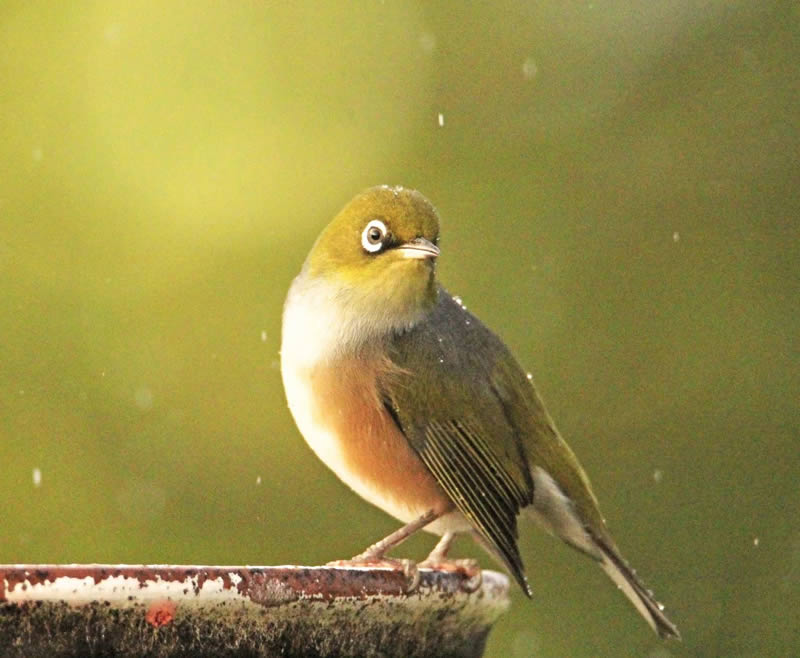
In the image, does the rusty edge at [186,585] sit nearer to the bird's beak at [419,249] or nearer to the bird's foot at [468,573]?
the bird's foot at [468,573]

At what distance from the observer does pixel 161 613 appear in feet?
5.95

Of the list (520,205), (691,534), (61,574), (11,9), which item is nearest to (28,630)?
(61,574)

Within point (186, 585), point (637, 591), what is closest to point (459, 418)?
point (637, 591)

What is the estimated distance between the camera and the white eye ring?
12.9 feet

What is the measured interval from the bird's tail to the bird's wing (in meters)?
0.40

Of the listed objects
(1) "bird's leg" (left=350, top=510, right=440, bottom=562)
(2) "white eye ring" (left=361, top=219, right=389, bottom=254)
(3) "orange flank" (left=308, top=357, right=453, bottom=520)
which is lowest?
(1) "bird's leg" (left=350, top=510, right=440, bottom=562)

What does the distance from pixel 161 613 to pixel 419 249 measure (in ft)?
6.98

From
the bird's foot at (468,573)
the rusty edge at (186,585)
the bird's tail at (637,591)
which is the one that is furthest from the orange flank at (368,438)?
the rusty edge at (186,585)

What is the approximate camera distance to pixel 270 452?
6684 millimetres

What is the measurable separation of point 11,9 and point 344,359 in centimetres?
431

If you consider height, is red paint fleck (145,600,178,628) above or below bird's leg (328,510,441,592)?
above

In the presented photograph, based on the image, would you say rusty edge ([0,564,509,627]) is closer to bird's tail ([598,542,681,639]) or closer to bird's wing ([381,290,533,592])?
bird's wing ([381,290,533,592])

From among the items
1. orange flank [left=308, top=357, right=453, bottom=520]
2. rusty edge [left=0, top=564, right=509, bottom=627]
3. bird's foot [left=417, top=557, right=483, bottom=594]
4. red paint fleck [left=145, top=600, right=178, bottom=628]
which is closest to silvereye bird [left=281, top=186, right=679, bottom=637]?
orange flank [left=308, top=357, right=453, bottom=520]

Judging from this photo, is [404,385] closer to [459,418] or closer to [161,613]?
[459,418]
